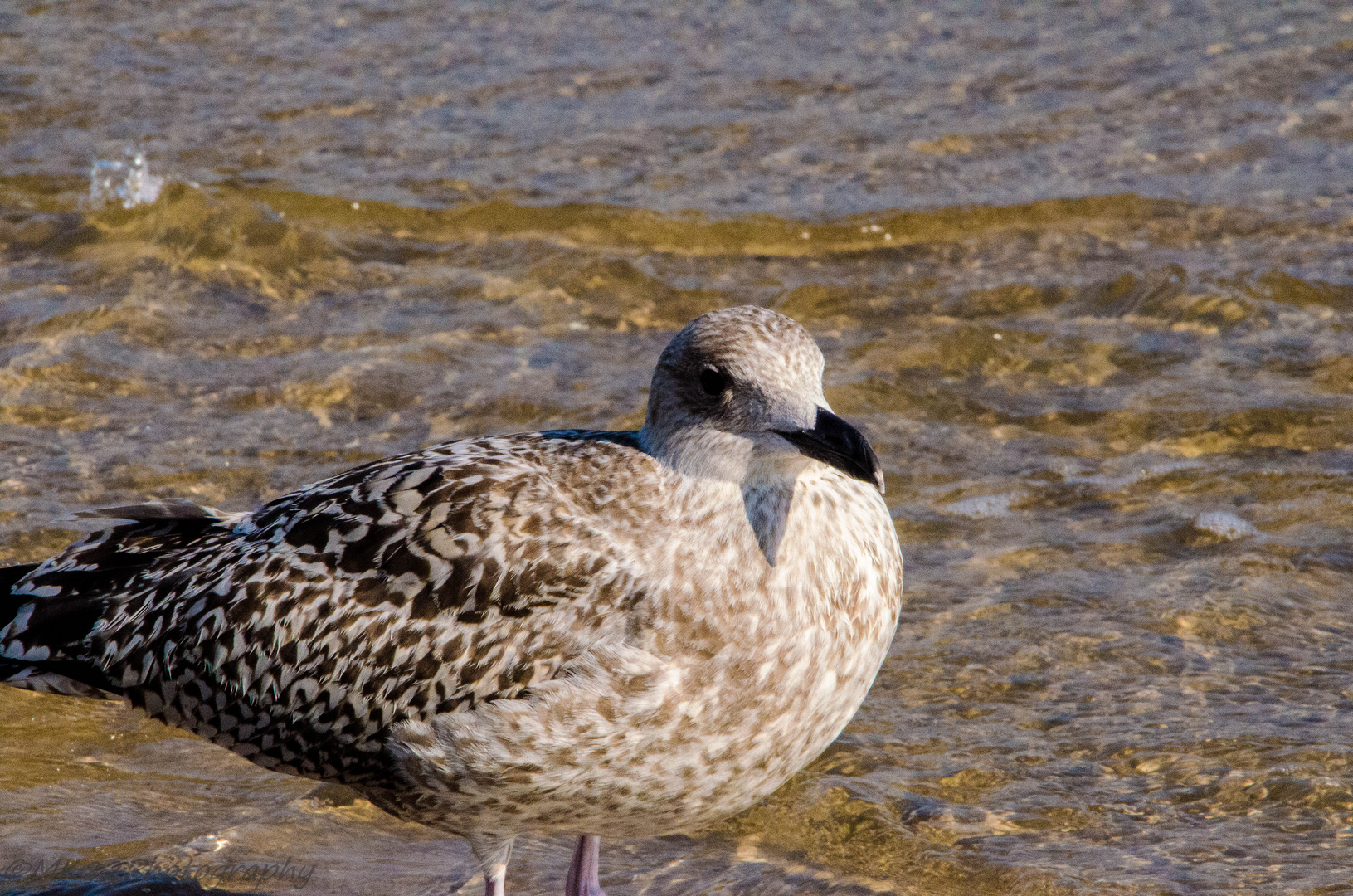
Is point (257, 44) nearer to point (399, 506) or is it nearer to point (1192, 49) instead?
point (1192, 49)

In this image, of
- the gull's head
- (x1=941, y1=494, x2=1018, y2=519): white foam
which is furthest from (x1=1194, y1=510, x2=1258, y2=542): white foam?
the gull's head

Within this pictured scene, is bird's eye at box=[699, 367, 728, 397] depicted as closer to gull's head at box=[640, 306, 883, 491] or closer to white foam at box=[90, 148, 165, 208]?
gull's head at box=[640, 306, 883, 491]

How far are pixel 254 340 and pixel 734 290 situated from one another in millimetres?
2812

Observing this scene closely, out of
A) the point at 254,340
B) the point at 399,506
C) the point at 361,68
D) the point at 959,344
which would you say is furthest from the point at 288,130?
the point at 399,506

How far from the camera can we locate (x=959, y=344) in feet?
29.1

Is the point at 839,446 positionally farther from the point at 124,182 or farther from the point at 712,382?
the point at 124,182

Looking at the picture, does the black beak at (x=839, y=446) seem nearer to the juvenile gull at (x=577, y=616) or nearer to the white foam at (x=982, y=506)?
the juvenile gull at (x=577, y=616)

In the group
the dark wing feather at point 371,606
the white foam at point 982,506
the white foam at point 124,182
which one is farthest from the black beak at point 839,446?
the white foam at point 124,182

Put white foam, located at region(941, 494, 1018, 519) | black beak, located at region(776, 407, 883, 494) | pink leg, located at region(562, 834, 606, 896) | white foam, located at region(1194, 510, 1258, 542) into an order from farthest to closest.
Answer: white foam, located at region(941, 494, 1018, 519) → white foam, located at region(1194, 510, 1258, 542) → pink leg, located at region(562, 834, 606, 896) → black beak, located at region(776, 407, 883, 494)

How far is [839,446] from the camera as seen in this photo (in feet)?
13.7

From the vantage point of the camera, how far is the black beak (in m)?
4.11

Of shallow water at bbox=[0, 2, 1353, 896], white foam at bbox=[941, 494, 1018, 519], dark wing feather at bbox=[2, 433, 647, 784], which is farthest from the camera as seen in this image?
white foam at bbox=[941, 494, 1018, 519]

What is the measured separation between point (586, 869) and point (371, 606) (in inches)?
43.0

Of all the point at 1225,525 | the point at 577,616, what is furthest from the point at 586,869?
the point at 1225,525
